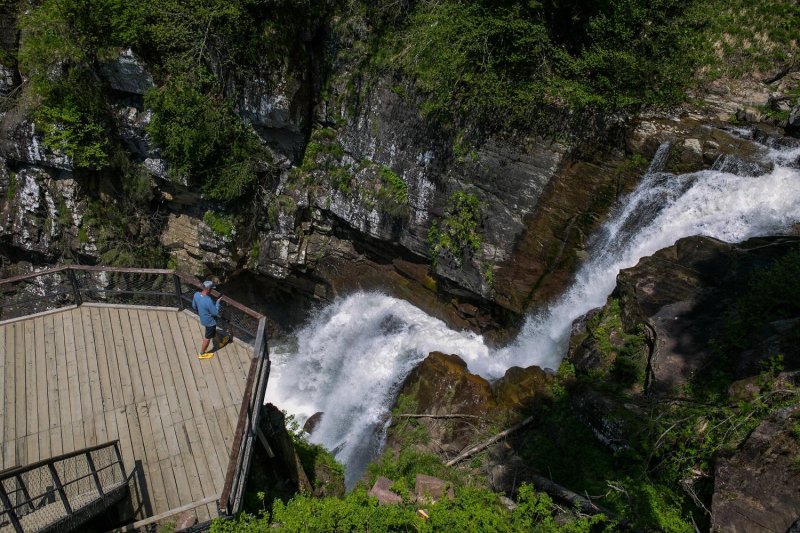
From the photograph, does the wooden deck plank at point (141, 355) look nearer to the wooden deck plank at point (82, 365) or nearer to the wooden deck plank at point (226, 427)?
the wooden deck plank at point (82, 365)

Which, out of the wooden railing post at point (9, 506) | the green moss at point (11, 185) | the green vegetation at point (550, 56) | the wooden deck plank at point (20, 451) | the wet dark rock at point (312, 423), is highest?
the green vegetation at point (550, 56)

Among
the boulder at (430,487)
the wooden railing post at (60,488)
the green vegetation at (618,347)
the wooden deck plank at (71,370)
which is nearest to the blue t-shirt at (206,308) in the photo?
the wooden deck plank at (71,370)

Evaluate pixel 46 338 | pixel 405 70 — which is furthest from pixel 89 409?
pixel 405 70

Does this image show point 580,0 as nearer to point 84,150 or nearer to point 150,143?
point 150,143

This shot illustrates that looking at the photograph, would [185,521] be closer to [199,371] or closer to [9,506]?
[9,506]

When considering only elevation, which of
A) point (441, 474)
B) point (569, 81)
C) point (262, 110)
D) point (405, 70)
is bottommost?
point (441, 474)

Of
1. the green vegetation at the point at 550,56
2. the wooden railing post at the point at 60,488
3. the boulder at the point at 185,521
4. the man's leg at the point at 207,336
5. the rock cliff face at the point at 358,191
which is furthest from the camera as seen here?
the rock cliff face at the point at 358,191

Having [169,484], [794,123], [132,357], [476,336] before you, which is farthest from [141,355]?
[794,123]
